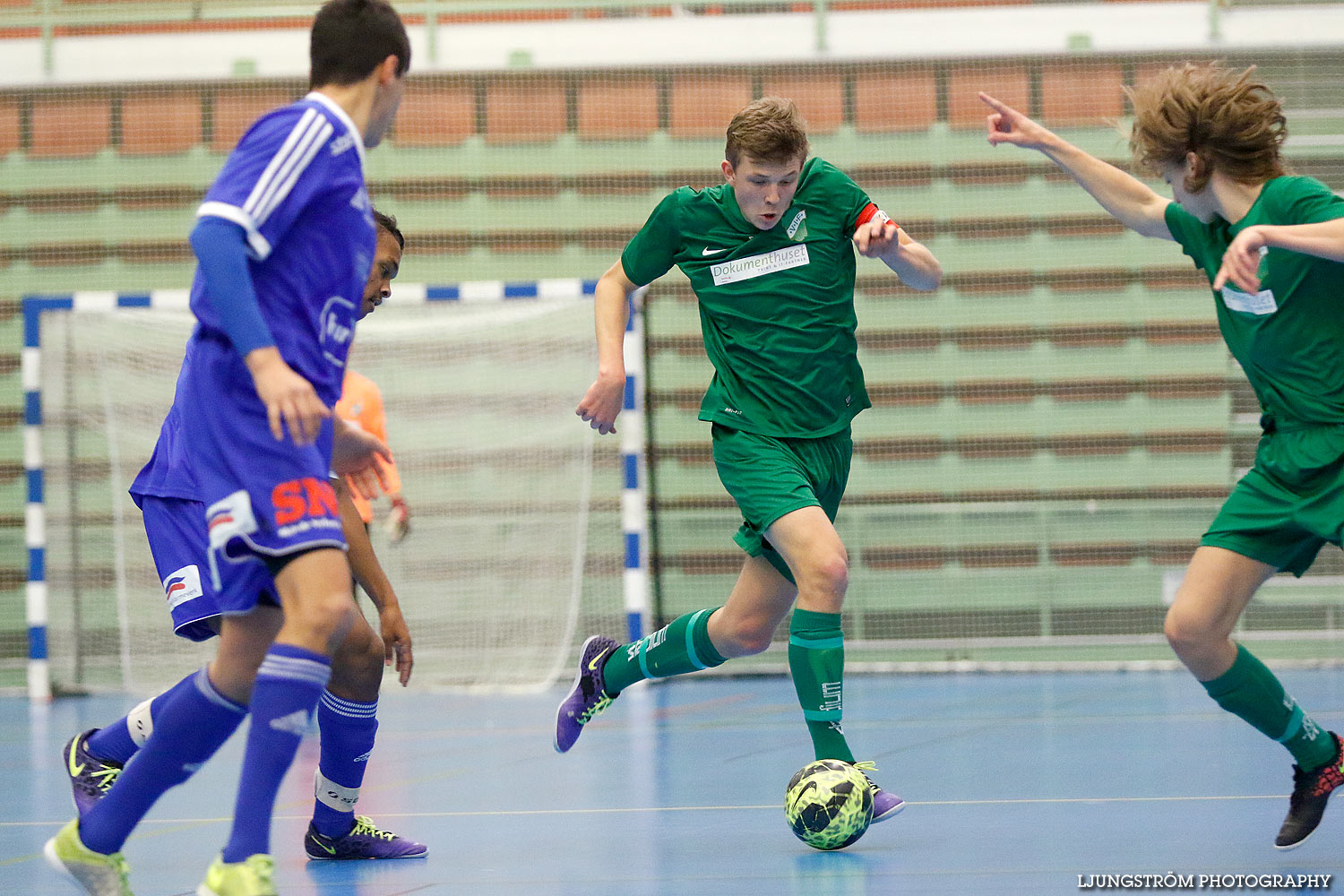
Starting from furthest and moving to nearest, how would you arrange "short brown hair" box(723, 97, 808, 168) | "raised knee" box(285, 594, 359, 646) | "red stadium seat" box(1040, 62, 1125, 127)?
"red stadium seat" box(1040, 62, 1125, 127), "short brown hair" box(723, 97, 808, 168), "raised knee" box(285, 594, 359, 646)

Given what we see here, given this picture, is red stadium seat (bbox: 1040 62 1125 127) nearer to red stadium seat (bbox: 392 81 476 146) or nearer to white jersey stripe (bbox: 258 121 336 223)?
red stadium seat (bbox: 392 81 476 146)

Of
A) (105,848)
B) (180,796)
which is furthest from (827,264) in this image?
(180,796)

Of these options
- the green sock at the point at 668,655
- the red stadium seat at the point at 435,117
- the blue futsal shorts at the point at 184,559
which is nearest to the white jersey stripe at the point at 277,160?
the blue futsal shorts at the point at 184,559

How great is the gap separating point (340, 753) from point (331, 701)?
0.13m

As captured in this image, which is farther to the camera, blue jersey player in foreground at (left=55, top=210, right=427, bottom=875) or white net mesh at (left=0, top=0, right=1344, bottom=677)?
white net mesh at (left=0, top=0, right=1344, bottom=677)

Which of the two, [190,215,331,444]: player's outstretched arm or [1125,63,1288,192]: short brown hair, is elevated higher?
[1125,63,1288,192]: short brown hair

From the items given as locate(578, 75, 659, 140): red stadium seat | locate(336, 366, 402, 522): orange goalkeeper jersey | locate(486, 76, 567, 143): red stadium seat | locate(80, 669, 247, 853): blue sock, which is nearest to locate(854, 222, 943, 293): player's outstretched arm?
locate(80, 669, 247, 853): blue sock

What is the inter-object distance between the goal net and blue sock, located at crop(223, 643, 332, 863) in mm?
5796

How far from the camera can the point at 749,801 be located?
411 centimetres

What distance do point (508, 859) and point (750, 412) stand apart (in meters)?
1.29

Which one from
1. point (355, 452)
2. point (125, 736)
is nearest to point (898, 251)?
point (355, 452)

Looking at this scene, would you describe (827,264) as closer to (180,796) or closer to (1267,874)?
(1267,874)

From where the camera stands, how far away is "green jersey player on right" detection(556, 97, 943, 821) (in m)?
3.49

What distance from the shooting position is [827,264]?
148 inches
